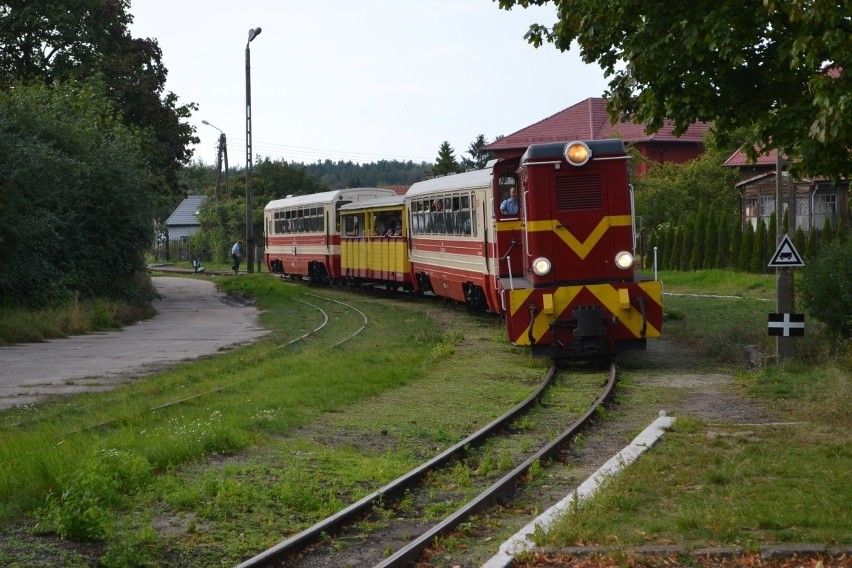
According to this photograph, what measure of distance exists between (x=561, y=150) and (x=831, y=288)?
14.7 ft

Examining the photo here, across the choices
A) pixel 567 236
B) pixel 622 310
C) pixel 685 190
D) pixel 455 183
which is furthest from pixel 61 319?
pixel 685 190

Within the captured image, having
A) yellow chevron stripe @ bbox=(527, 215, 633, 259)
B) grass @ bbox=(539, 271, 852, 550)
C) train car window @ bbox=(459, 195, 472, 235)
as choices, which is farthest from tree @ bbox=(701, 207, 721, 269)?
grass @ bbox=(539, 271, 852, 550)

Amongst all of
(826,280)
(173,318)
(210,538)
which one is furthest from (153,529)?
(173,318)

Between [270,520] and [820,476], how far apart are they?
13.9ft

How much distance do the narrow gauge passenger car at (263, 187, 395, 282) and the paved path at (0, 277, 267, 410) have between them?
6.54m

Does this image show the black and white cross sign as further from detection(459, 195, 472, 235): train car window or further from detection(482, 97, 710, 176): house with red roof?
detection(482, 97, 710, 176): house with red roof

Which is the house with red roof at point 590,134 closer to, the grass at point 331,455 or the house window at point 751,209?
the house window at point 751,209

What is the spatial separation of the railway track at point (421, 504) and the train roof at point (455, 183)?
9.44 meters

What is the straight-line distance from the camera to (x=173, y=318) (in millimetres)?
30359

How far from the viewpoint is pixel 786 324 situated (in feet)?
53.9

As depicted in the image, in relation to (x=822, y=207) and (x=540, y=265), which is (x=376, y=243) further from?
(x=822, y=207)

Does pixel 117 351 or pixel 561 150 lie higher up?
pixel 561 150

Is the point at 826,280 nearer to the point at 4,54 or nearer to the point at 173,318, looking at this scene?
the point at 173,318

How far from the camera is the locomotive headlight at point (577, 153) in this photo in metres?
17.1
